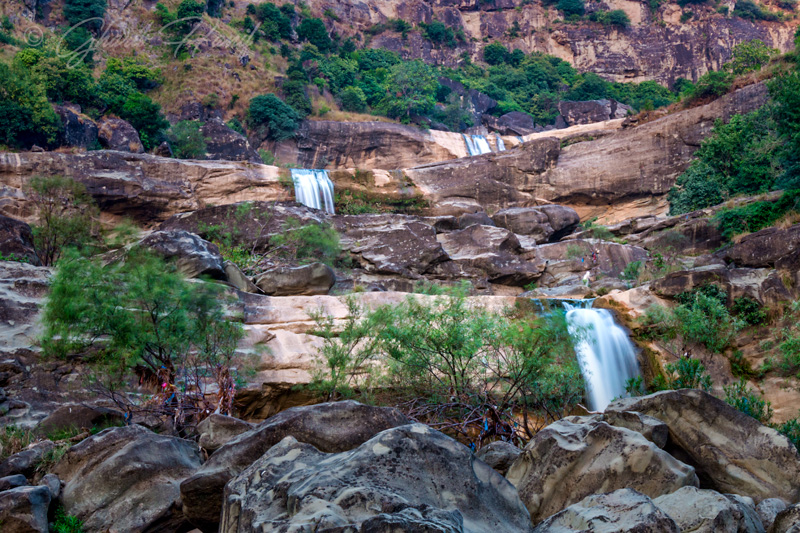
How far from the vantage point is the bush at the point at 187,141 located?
41.8 m

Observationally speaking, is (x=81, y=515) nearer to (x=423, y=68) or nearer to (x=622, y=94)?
(x=423, y=68)

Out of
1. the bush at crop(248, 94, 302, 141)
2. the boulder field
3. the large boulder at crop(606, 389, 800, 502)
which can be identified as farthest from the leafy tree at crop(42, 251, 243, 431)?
the bush at crop(248, 94, 302, 141)

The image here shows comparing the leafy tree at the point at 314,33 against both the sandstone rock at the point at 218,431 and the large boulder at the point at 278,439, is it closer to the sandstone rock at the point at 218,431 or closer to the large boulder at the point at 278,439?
the sandstone rock at the point at 218,431

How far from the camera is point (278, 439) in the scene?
8297mm

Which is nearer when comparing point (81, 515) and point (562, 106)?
point (81, 515)

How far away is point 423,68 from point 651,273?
39521 millimetres

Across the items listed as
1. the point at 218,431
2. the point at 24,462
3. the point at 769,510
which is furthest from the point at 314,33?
the point at 769,510

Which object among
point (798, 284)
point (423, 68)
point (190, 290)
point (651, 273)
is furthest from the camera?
point (423, 68)

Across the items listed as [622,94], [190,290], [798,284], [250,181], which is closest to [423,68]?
[622,94]

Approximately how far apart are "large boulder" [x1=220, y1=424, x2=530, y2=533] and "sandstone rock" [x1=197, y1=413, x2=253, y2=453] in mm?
3269

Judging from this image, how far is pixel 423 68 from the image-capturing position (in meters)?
59.7

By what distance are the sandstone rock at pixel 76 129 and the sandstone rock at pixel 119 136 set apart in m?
0.77

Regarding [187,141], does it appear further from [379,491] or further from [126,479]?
[379,491]

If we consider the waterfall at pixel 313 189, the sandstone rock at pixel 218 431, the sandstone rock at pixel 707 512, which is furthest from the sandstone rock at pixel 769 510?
the waterfall at pixel 313 189
